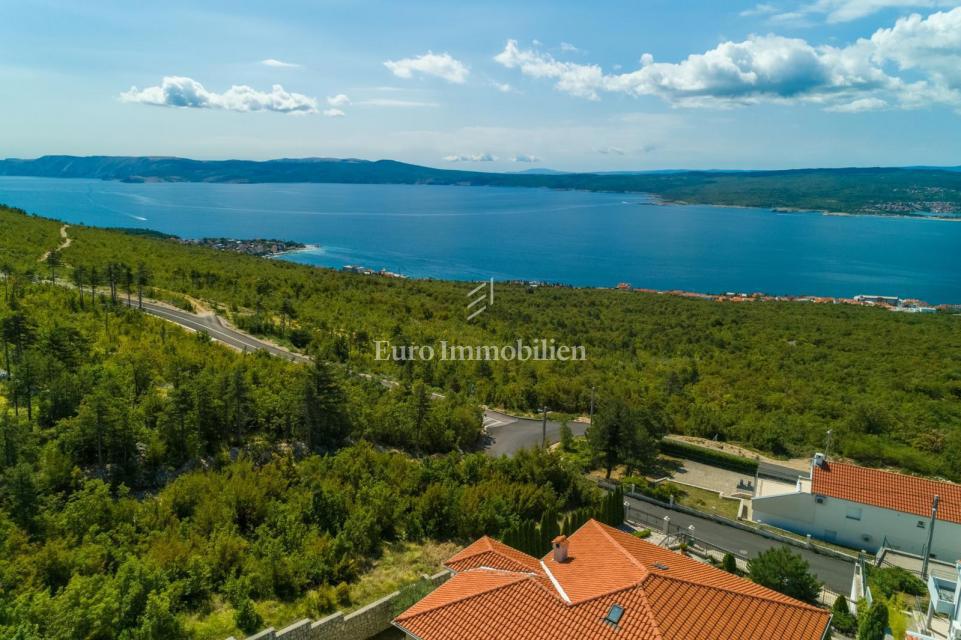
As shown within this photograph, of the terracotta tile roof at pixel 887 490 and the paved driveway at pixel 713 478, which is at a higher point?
the terracotta tile roof at pixel 887 490

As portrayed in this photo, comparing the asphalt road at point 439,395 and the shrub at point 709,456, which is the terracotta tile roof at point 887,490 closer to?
the shrub at point 709,456

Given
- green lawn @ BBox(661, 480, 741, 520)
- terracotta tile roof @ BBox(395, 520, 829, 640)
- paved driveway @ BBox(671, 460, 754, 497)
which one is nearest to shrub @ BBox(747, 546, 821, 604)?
terracotta tile roof @ BBox(395, 520, 829, 640)

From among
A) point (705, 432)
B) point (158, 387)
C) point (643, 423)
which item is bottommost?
point (705, 432)

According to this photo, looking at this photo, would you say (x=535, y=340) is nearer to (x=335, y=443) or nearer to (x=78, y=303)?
(x=335, y=443)

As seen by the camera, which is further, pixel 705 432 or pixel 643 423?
pixel 705 432

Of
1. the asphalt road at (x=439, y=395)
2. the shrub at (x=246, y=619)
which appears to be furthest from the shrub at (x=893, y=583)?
the shrub at (x=246, y=619)

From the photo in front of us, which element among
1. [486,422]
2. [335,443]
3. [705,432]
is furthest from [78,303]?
[705,432]

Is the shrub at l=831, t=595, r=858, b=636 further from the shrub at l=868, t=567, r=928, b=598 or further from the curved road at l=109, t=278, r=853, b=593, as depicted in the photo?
the curved road at l=109, t=278, r=853, b=593
